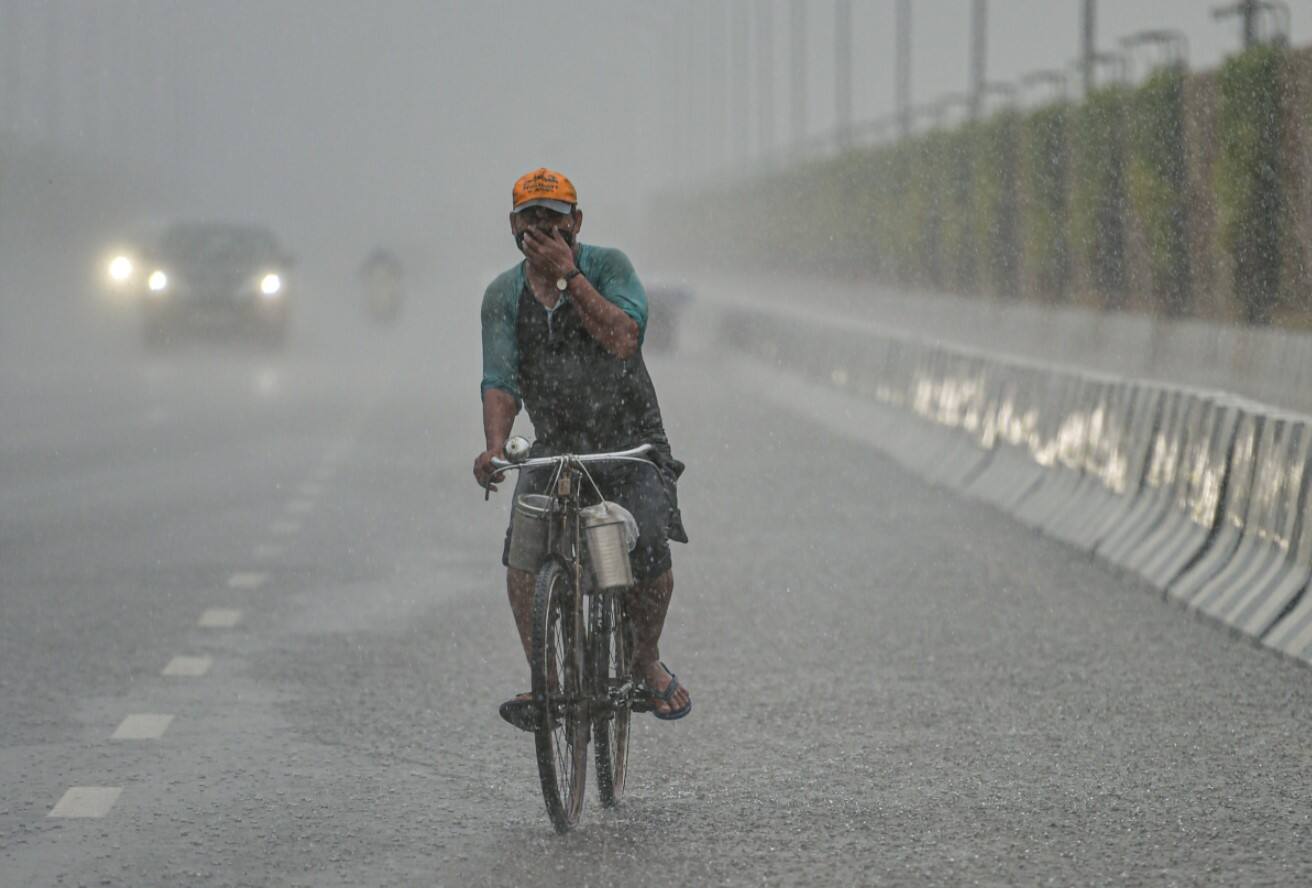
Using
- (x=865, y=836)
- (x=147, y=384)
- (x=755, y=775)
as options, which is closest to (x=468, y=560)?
(x=755, y=775)

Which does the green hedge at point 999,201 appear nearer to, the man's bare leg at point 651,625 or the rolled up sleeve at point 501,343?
the man's bare leg at point 651,625

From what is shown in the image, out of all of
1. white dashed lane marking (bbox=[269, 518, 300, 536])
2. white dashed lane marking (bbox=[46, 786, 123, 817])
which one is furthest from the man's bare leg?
white dashed lane marking (bbox=[269, 518, 300, 536])

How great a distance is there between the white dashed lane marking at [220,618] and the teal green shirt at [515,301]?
4.23 metres

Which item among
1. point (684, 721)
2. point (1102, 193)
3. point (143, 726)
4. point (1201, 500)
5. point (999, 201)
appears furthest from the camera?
point (999, 201)

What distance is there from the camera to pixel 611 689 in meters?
7.05

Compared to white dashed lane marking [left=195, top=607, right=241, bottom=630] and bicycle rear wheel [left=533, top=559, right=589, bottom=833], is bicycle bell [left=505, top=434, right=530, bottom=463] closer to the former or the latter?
bicycle rear wheel [left=533, top=559, right=589, bottom=833]

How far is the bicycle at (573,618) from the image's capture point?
673 centimetres

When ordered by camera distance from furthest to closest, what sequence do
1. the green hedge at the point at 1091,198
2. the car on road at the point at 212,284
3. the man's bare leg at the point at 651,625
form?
the car on road at the point at 212,284, the green hedge at the point at 1091,198, the man's bare leg at the point at 651,625

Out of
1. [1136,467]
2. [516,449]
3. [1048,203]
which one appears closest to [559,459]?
[516,449]

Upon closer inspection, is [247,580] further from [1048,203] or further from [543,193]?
[1048,203]

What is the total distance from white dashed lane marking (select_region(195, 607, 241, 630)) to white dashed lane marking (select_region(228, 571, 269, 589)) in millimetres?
752

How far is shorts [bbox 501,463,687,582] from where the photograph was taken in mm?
7090

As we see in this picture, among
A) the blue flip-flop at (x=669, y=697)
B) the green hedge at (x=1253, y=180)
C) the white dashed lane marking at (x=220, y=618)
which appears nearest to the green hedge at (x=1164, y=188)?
the green hedge at (x=1253, y=180)

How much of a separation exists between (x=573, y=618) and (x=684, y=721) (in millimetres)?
1869
